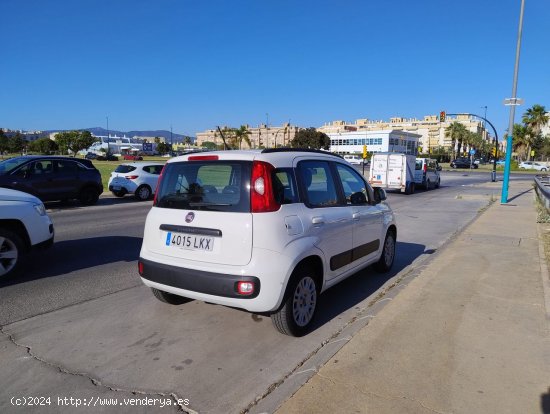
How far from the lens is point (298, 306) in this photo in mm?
3891

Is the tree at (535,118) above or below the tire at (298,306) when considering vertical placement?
above

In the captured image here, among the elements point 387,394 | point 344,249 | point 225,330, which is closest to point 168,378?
point 225,330

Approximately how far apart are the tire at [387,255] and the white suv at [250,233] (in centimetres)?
178

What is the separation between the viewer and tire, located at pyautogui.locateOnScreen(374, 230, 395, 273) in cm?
610

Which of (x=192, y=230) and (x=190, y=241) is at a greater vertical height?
(x=192, y=230)

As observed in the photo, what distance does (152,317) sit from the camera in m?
4.38

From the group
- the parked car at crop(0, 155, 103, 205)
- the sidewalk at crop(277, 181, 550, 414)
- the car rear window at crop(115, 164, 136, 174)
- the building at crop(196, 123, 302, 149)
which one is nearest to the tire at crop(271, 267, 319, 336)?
the sidewalk at crop(277, 181, 550, 414)

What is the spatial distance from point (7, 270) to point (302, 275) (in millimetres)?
4239

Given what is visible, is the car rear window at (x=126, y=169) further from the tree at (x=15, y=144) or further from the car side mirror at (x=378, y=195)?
the tree at (x=15, y=144)

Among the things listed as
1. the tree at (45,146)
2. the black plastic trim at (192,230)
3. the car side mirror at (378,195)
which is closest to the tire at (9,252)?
the black plastic trim at (192,230)

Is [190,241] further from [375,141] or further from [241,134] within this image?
[375,141]

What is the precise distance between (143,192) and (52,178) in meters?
4.02

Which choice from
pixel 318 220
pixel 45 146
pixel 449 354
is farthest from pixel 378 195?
pixel 45 146

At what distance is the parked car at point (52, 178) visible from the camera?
12.2 meters
